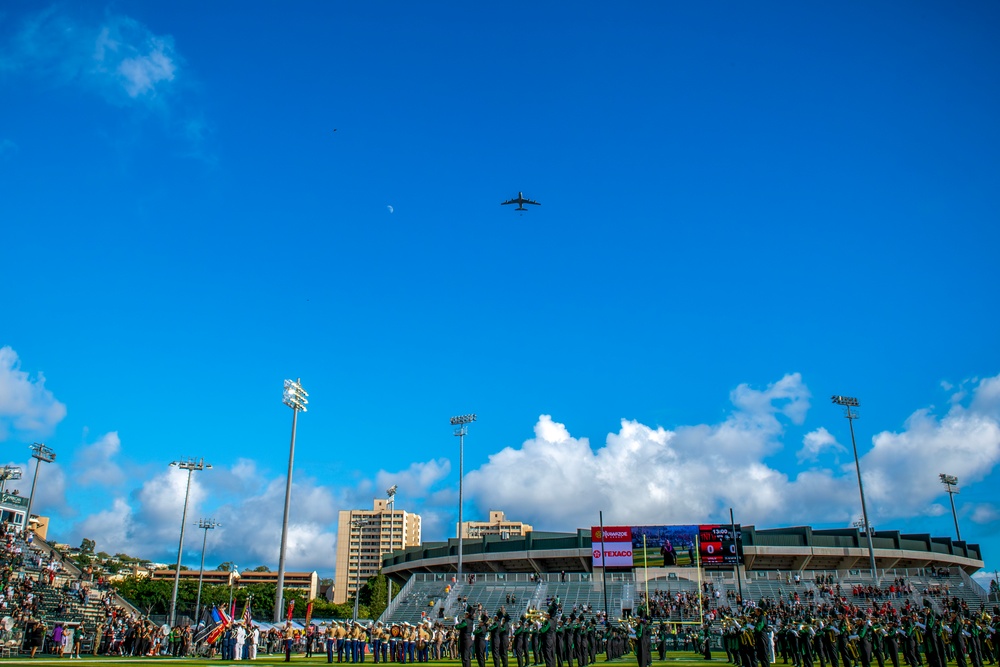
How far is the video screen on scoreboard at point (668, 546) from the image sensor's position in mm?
63125

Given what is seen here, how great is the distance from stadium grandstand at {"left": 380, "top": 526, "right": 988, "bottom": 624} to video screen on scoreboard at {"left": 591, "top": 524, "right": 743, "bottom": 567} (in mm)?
906

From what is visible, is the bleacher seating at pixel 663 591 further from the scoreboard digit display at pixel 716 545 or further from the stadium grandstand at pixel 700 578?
the scoreboard digit display at pixel 716 545

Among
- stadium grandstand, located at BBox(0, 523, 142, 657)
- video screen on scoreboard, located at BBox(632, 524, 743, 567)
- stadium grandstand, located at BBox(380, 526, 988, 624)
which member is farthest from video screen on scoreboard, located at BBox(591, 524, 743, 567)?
stadium grandstand, located at BBox(0, 523, 142, 657)

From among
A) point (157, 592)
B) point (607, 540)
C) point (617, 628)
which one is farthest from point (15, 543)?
point (157, 592)

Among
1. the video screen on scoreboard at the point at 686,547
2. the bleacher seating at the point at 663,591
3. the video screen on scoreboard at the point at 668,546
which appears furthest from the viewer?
the video screen on scoreboard at the point at 686,547

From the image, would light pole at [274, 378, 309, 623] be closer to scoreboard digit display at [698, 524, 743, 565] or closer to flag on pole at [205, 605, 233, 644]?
flag on pole at [205, 605, 233, 644]

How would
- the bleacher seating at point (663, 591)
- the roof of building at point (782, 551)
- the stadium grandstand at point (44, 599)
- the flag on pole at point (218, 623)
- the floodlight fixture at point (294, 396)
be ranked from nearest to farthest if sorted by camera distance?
1. the flag on pole at point (218, 623)
2. the stadium grandstand at point (44, 599)
3. the floodlight fixture at point (294, 396)
4. the bleacher seating at point (663, 591)
5. the roof of building at point (782, 551)

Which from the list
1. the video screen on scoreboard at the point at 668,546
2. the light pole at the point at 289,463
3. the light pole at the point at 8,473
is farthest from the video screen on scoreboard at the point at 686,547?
the light pole at the point at 8,473

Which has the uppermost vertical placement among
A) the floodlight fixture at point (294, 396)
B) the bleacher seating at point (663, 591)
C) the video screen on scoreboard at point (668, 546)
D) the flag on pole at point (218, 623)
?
the floodlight fixture at point (294, 396)

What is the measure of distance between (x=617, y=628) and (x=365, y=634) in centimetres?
1337

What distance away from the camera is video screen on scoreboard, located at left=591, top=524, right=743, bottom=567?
63125 millimetres

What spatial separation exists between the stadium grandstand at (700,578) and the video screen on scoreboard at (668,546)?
906 millimetres

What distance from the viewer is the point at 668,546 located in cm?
6488

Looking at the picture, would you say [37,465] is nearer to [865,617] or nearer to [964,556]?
[865,617]
